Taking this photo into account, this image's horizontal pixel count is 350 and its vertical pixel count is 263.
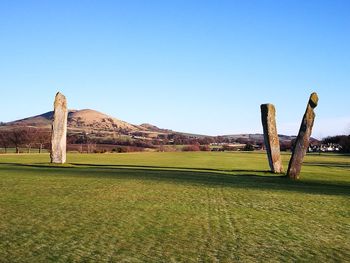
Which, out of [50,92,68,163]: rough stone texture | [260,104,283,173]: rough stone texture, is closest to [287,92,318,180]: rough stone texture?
[260,104,283,173]: rough stone texture

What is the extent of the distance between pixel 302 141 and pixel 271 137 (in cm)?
426

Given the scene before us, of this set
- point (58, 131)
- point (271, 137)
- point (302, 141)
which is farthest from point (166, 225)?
point (58, 131)

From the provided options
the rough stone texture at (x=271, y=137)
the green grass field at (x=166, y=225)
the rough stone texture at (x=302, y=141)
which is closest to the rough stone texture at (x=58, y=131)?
the rough stone texture at (x=271, y=137)

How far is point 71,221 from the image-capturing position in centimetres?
955

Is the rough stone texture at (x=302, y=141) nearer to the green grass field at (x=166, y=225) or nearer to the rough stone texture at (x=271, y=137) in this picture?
the rough stone texture at (x=271, y=137)

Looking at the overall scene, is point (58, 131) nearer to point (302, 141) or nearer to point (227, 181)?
point (227, 181)

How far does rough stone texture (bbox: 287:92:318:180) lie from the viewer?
24.6 m

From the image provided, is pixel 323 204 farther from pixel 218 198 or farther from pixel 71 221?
pixel 71 221

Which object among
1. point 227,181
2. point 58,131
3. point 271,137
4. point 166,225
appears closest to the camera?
point 166,225

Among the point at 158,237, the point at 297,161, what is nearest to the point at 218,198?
the point at 158,237

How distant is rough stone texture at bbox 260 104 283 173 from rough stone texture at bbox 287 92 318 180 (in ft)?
12.2

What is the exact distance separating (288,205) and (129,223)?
5.55 metres

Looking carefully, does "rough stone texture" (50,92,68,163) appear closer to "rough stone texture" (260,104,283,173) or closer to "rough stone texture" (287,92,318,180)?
"rough stone texture" (260,104,283,173)

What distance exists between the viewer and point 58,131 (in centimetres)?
3092
